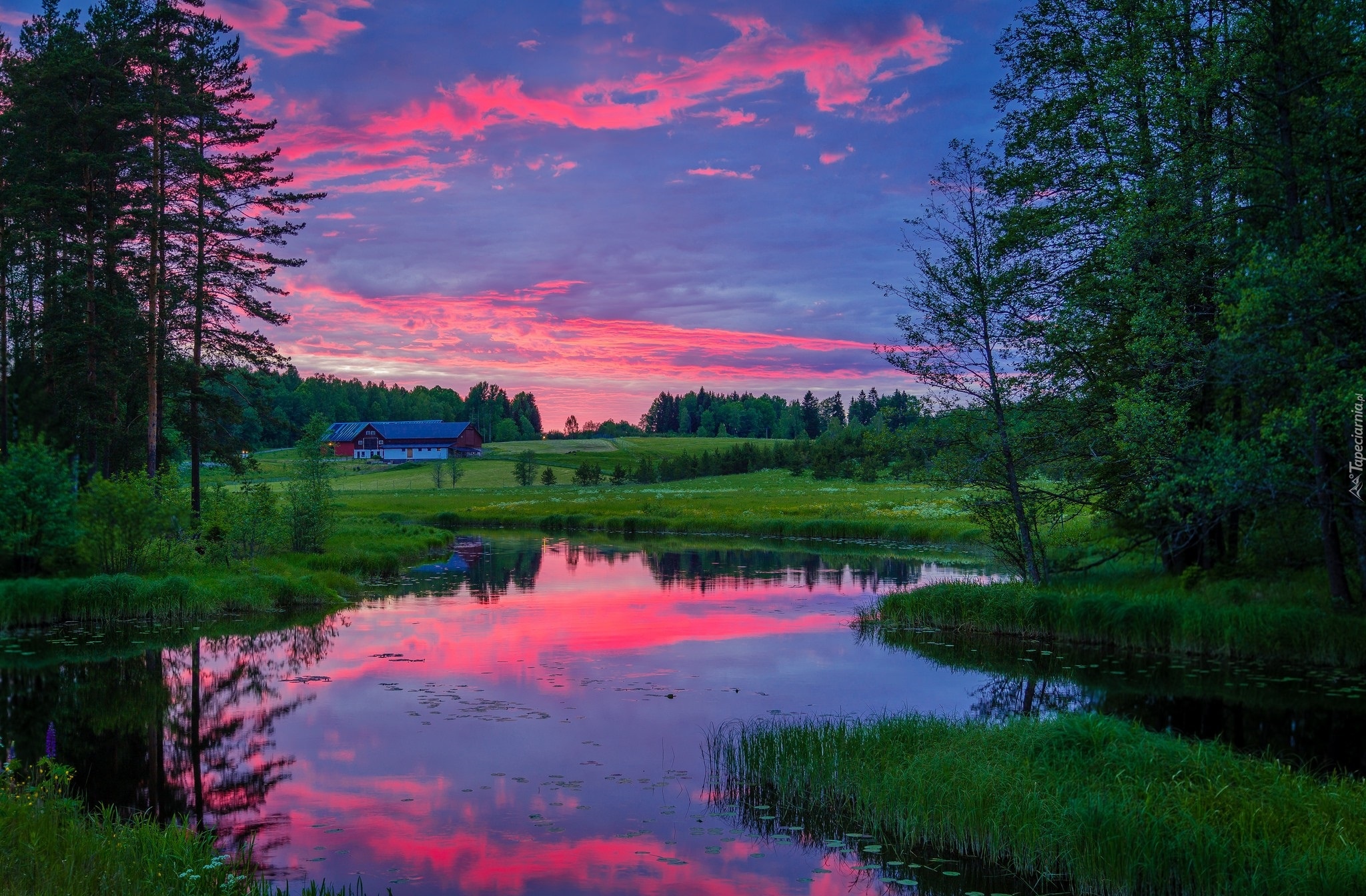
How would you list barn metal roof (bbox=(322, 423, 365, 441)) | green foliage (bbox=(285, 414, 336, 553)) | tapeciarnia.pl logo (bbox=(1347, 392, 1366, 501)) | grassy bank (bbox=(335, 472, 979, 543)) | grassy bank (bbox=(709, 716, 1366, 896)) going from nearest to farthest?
grassy bank (bbox=(709, 716, 1366, 896))
tapeciarnia.pl logo (bbox=(1347, 392, 1366, 501))
green foliage (bbox=(285, 414, 336, 553))
grassy bank (bbox=(335, 472, 979, 543))
barn metal roof (bbox=(322, 423, 365, 441))

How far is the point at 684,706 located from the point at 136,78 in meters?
27.8

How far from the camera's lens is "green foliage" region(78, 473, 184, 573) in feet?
85.4

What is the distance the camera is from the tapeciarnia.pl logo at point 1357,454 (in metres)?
15.7

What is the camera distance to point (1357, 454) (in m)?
16.6

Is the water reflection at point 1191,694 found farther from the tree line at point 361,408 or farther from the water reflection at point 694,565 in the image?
the tree line at point 361,408

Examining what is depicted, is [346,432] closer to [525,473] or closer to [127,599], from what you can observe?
[525,473]

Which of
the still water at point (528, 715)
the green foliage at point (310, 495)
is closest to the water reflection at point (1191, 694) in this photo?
the still water at point (528, 715)

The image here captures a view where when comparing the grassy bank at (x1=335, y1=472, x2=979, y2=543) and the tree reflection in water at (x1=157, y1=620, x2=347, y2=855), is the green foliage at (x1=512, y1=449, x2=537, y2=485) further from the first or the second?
the tree reflection in water at (x1=157, y1=620, x2=347, y2=855)

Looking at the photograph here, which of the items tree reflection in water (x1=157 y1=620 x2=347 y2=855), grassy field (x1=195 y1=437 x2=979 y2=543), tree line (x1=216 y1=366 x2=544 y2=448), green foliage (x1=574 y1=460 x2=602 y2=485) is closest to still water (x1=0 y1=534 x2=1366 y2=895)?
tree reflection in water (x1=157 y1=620 x2=347 y2=855)

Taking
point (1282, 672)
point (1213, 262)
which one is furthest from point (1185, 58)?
point (1282, 672)

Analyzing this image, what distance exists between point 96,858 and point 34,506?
20987mm

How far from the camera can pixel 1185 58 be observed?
72.7 feet

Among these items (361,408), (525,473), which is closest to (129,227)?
(525,473)

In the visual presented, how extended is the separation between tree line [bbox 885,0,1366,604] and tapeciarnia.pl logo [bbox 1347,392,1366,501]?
0.09 metres
